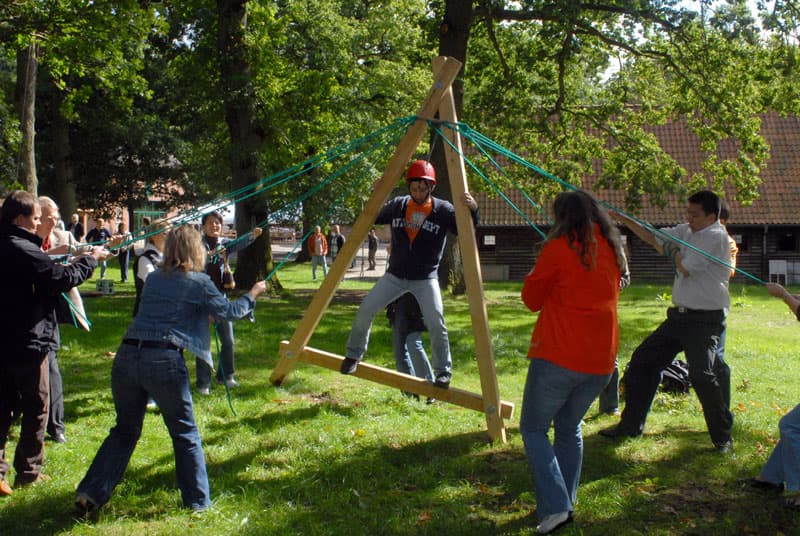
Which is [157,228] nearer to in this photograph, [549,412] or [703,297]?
[549,412]

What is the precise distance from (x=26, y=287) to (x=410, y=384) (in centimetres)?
279

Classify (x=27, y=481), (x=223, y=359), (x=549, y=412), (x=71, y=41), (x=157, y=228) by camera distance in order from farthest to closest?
(x=71, y=41), (x=223, y=359), (x=157, y=228), (x=27, y=481), (x=549, y=412)

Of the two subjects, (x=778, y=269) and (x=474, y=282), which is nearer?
(x=474, y=282)

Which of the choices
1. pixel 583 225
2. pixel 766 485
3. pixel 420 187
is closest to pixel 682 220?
pixel 420 187

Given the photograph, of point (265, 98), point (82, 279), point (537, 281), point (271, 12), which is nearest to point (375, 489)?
point (537, 281)

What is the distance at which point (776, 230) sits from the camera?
27.5 meters

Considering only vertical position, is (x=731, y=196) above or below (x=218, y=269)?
above

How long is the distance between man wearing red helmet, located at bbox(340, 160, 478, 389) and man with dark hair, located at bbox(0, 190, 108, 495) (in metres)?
2.11

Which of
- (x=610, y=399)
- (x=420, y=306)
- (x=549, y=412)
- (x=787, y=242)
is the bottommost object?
(x=610, y=399)

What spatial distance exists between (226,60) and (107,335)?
23.8 feet

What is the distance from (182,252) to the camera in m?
4.42

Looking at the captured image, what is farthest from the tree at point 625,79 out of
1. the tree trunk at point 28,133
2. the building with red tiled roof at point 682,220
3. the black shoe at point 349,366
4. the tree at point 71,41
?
the black shoe at point 349,366

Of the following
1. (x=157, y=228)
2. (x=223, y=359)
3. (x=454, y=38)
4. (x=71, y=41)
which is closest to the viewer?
(x=157, y=228)

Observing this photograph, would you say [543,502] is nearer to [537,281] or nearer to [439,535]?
[439,535]
